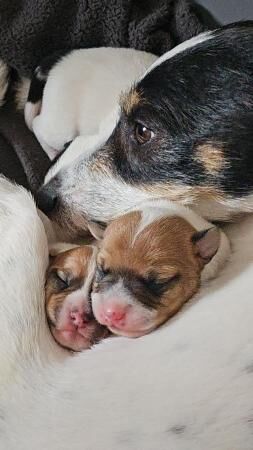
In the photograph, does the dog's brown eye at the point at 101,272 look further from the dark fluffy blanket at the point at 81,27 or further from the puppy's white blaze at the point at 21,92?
the puppy's white blaze at the point at 21,92

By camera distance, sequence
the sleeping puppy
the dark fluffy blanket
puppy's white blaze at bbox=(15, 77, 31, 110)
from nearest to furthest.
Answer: the sleeping puppy, the dark fluffy blanket, puppy's white blaze at bbox=(15, 77, 31, 110)

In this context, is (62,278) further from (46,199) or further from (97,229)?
(46,199)

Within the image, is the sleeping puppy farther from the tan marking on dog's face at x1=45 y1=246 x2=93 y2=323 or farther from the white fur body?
the white fur body

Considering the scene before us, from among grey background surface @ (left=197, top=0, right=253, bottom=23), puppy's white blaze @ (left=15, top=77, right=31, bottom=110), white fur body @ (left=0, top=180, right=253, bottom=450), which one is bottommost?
puppy's white blaze @ (left=15, top=77, right=31, bottom=110)

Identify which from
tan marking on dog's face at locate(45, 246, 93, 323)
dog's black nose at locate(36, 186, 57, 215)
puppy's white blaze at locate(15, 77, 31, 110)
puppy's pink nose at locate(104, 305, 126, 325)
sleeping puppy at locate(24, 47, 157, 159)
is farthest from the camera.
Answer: puppy's white blaze at locate(15, 77, 31, 110)

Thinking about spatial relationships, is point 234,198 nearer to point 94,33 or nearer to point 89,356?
point 89,356

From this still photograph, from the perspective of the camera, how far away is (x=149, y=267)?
5.00 ft

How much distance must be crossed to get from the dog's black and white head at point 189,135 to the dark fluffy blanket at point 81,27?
519 mm

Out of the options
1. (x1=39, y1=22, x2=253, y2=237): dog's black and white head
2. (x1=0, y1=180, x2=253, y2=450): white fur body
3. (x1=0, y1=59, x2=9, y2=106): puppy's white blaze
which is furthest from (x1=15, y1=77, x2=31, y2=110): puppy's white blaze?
(x1=0, y1=180, x2=253, y2=450): white fur body

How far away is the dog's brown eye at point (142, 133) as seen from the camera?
1.70m

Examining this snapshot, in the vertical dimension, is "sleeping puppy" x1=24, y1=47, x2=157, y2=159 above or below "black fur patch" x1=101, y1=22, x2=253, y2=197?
below

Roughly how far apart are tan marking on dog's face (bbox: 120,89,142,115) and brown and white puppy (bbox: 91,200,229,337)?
24 centimetres

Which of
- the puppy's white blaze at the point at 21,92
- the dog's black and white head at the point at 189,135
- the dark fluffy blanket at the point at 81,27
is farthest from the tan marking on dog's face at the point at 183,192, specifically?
the puppy's white blaze at the point at 21,92

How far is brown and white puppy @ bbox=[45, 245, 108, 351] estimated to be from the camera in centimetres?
154
